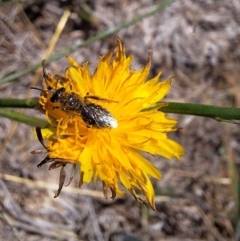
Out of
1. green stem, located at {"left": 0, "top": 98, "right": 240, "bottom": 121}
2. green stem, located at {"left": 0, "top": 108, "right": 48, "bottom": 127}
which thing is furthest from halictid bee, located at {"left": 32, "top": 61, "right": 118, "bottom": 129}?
green stem, located at {"left": 0, "top": 98, "right": 240, "bottom": 121}

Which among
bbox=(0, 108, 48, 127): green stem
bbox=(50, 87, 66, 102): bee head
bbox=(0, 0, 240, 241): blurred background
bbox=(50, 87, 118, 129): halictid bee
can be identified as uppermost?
bbox=(50, 87, 66, 102): bee head

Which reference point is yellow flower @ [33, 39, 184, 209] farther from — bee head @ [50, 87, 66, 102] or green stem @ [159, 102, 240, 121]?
green stem @ [159, 102, 240, 121]

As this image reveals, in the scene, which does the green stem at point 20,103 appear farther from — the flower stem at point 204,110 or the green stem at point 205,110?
the green stem at point 205,110

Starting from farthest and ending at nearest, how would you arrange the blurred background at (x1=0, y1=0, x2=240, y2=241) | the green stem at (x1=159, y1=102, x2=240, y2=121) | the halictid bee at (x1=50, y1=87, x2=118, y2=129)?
the blurred background at (x1=0, y1=0, x2=240, y2=241)
the halictid bee at (x1=50, y1=87, x2=118, y2=129)
the green stem at (x1=159, y1=102, x2=240, y2=121)

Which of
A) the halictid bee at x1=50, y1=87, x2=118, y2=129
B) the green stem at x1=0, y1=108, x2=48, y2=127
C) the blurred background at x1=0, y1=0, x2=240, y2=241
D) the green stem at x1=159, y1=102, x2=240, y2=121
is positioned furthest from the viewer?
the blurred background at x1=0, y1=0, x2=240, y2=241

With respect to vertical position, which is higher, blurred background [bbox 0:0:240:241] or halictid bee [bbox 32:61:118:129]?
halictid bee [bbox 32:61:118:129]

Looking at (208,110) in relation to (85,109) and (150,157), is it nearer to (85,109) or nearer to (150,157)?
(85,109)

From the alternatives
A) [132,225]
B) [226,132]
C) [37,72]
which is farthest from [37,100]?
[226,132]

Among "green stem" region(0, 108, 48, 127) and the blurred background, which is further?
the blurred background

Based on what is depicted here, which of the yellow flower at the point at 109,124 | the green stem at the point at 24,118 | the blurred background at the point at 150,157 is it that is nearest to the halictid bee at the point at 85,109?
the yellow flower at the point at 109,124

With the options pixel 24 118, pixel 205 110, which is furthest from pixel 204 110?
pixel 24 118
